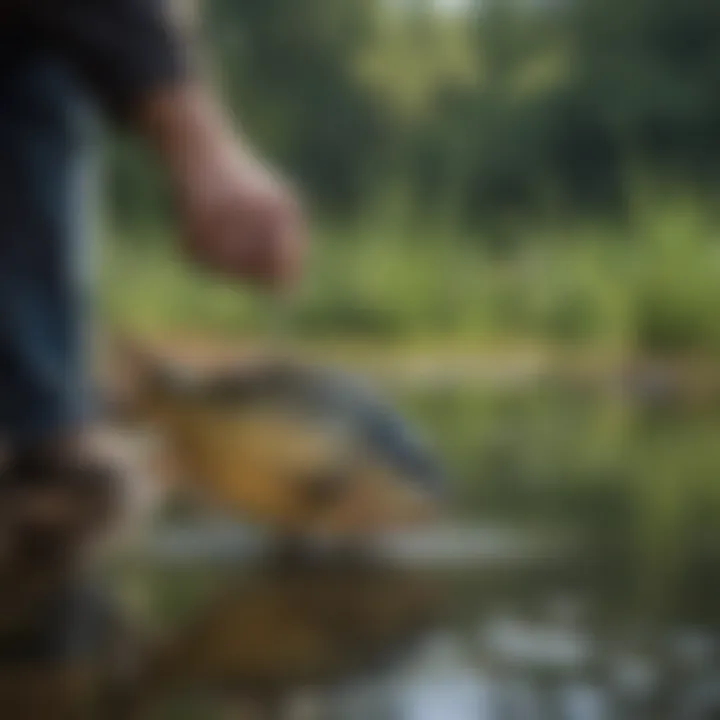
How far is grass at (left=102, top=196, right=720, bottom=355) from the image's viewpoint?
87 centimetres

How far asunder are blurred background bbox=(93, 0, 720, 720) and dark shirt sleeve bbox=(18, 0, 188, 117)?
0.02 metres

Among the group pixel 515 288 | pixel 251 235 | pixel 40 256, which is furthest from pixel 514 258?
pixel 40 256

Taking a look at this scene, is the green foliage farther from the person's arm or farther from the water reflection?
the water reflection

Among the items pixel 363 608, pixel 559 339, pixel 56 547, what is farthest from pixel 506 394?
pixel 56 547

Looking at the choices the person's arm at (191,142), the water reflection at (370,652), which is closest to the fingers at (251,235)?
the person's arm at (191,142)

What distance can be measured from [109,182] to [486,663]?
31 centimetres

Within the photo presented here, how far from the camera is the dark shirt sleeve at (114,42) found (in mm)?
844

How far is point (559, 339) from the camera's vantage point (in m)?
0.89

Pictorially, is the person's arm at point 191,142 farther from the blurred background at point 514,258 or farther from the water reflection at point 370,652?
the water reflection at point 370,652

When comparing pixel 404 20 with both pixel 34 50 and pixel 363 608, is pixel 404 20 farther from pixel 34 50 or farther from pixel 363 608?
pixel 363 608

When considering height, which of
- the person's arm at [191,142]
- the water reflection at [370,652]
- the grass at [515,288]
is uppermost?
the person's arm at [191,142]

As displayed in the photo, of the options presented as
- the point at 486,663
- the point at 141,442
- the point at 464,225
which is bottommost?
the point at 486,663

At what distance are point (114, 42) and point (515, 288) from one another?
0.25 metres

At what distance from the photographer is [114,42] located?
0.85 metres
